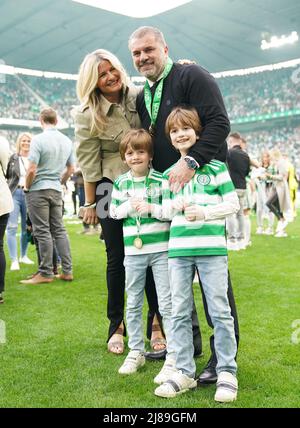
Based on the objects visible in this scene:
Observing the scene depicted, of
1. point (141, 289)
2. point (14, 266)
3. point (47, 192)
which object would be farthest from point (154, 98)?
point (14, 266)

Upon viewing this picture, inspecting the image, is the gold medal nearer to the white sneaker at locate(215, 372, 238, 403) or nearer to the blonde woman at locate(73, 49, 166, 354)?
the blonde woman at locate(73, 49, 166, 354)

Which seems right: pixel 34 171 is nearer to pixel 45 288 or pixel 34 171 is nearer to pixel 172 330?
pixel 45 288

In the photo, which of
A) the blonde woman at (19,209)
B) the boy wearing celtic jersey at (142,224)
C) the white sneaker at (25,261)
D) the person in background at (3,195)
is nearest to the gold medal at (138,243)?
the boy wearing celtic jersey at (142,224)

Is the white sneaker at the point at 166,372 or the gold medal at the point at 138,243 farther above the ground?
the gold medal at the point at 138,243

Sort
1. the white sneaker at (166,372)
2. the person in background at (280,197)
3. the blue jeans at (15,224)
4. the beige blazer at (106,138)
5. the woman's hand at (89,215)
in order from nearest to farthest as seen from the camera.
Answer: the white sneaker at (166,372)
the beige blazer at (106,138)
the woman's hand at (89,215)
the blue jeans at (15,224)
the person in background at (280,197)

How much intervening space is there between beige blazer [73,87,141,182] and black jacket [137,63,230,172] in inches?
11.8

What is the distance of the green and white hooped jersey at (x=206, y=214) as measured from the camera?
8.25 feet

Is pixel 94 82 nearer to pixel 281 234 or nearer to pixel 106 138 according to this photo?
pixel 106 138

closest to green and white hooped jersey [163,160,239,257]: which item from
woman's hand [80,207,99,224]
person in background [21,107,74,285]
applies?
woman's hand [80,207,99,224]

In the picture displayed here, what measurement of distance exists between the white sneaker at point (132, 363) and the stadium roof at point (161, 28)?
2676 cm

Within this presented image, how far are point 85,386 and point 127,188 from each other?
109cm

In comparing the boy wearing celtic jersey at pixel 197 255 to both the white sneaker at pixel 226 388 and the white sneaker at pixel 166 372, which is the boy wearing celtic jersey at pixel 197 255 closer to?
the white sneaker at pixel 226 388

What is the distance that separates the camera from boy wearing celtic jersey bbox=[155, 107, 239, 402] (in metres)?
2.52

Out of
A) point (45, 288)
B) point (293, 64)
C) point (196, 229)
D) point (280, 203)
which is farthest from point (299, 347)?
point (293, 64)
